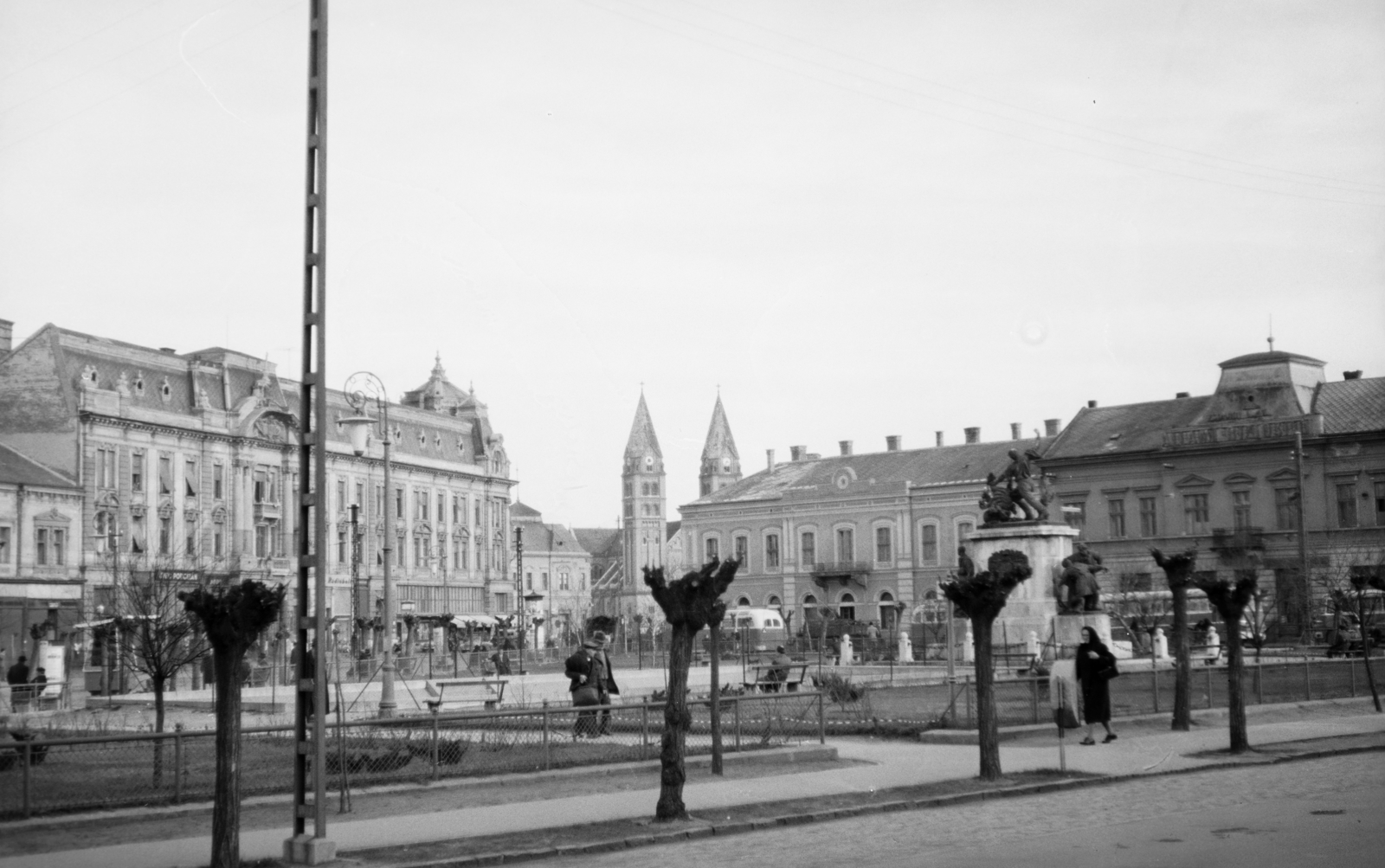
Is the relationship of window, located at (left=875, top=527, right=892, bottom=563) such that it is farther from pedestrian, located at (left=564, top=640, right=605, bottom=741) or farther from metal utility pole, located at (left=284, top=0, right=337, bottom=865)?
metal utility pole, located at (left=284, top=0, right=337, bottom=865)

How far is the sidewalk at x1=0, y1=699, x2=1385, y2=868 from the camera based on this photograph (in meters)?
13.3

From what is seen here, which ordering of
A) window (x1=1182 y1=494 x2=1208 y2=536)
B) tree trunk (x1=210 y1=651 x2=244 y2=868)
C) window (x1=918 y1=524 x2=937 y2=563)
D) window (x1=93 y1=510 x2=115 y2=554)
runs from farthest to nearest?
window (x1=918 y1=524 x2=937 y2=563) < window (x1=1182 y1=494 x2=1208 y2=536) < window (x1=93 y1=510 x2=115 y2=554) < tree trunk (x1=210 y1=651 x2=244 y2=868)

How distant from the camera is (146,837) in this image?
555 inches

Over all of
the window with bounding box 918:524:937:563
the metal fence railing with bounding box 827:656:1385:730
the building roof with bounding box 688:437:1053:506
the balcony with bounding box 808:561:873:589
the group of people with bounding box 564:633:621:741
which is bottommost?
the metal fence railing with bounding box 827:656:1385:730

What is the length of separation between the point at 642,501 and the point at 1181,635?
15357 centimetres

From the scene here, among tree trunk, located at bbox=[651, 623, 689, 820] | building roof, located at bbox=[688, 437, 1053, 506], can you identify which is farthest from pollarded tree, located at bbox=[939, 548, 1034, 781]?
building roof, located at bbox=[688, 437, 1053, 506]

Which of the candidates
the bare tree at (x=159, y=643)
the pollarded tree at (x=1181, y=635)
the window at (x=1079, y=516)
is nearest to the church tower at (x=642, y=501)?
the window at (x=1079, y=516)

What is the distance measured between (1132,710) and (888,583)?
207ft

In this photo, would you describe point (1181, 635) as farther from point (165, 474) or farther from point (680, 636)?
point (165, 474)

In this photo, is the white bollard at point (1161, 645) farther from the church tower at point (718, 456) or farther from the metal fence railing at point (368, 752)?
the church tower at point (718, 456)

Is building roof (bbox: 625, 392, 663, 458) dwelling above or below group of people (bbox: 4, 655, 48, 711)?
above

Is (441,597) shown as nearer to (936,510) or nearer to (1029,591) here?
(936,510)

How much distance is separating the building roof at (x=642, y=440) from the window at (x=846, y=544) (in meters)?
52.1

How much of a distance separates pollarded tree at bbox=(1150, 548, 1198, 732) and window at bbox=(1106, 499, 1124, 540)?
50.0 m
